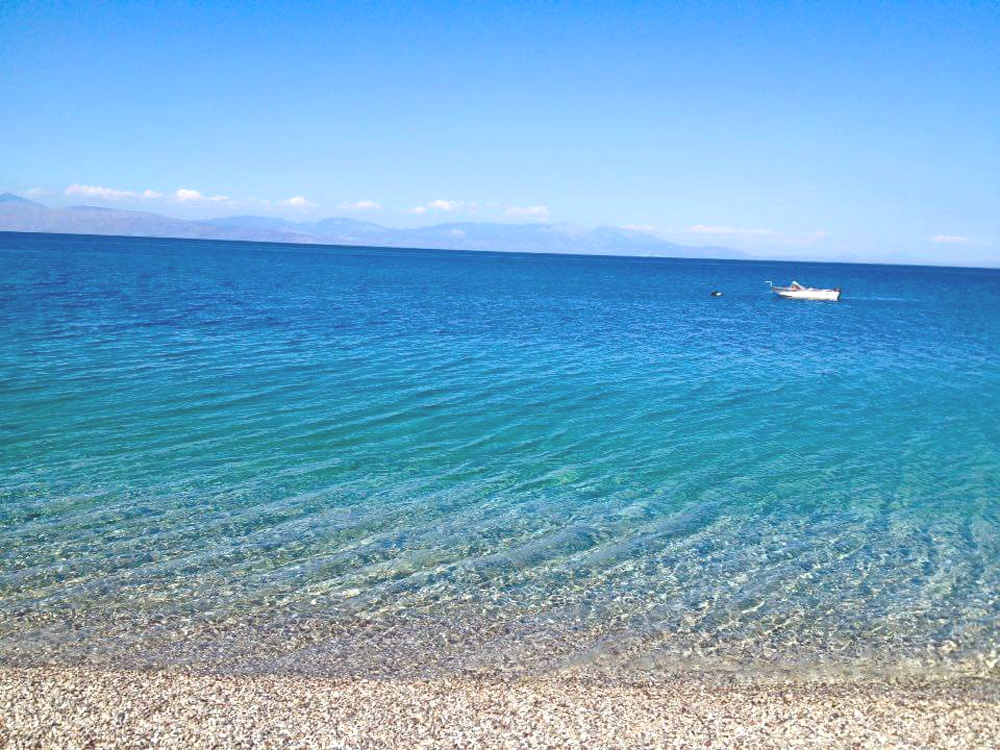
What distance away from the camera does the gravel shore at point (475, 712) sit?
7.69 m

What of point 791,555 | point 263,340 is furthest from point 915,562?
point 263,340

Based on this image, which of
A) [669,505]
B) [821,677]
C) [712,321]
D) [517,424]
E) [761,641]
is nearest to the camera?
[821,677]

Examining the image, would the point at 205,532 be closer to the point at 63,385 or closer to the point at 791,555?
the point at 791,555

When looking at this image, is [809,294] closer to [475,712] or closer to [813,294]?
[813,294]

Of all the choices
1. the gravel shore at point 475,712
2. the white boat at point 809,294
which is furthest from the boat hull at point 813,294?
the gravel shore at point 475,712

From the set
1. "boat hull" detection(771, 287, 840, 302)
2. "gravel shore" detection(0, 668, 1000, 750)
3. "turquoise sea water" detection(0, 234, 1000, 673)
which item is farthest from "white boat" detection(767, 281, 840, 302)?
"gravel shore" detection(0, 668, 1000, 750)

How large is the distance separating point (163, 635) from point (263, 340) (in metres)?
26.9

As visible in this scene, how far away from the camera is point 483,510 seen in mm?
14484

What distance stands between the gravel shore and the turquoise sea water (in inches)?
21.4

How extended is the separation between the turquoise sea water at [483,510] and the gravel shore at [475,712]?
54 centimetres

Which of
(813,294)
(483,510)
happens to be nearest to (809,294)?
(813,294)

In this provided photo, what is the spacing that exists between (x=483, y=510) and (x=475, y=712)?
636cm

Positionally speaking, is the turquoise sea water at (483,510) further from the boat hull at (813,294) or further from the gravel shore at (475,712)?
the boat hull at (813,294)

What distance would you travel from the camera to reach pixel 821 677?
9234mm
